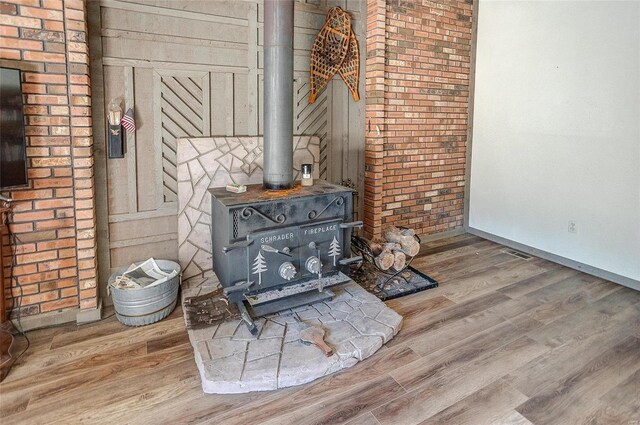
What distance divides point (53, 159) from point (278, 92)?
4.75ft

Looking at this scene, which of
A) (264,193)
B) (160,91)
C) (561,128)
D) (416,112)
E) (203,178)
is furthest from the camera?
(416,112)

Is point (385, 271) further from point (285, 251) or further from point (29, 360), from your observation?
point (29, 360)

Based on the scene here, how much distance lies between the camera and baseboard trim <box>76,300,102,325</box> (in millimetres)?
2643

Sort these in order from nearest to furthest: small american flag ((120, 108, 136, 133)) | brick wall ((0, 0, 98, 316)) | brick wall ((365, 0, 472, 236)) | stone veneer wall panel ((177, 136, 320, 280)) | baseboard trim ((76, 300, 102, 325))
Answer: brick wall ((0, 0, 98, 316)) → baseboard trim ((76, 300, 102, 325)) → small american flag ((120, 108, 136, 133)) → stone veneer wall panel ((177, 136, 320, 280)) → brick wall ((365, 0, 472, 236))

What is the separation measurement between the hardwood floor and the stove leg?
0.36 metres

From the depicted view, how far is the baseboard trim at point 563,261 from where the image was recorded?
3285 mm

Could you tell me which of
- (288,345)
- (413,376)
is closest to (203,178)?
(288,345)

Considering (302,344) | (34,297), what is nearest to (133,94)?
(34,297)

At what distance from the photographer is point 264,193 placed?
2.72 m

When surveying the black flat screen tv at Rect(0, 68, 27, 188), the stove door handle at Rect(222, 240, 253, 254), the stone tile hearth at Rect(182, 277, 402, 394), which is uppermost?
the black flat screen tv at Rect(0, 68, 27, 188)

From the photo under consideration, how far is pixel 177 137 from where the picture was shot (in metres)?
2.99

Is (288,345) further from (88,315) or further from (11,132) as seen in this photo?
(11,132)

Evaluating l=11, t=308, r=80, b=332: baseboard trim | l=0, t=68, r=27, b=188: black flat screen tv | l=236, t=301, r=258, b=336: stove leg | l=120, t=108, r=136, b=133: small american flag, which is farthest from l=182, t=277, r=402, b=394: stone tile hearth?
l=120, t=108, r=136, b=133: small american flag

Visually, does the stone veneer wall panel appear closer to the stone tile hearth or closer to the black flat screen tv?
the stone tile hearth
